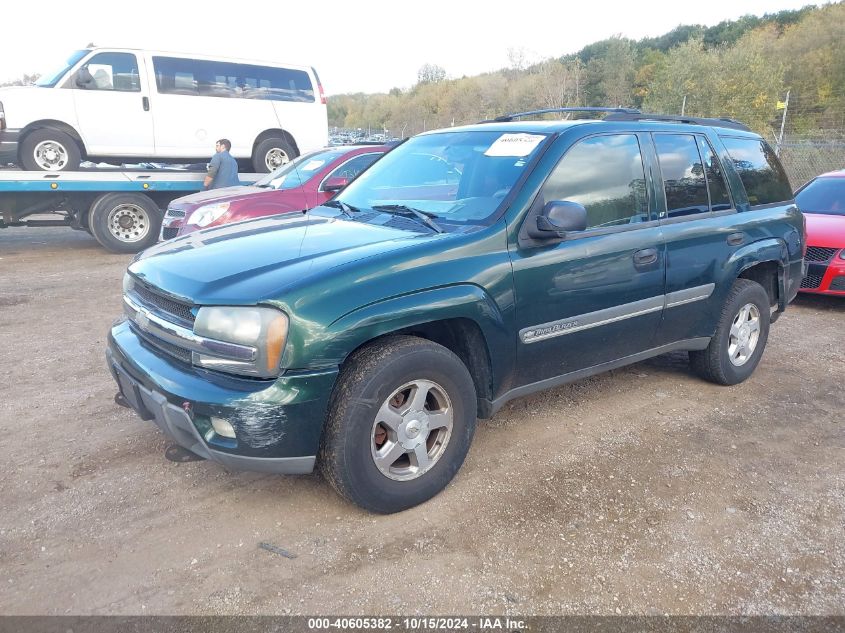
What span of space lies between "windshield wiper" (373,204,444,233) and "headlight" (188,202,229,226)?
3964mm

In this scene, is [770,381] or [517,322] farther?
[770,381]

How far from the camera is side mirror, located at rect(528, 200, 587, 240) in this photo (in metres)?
3.18

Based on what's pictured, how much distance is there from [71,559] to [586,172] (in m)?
3.14

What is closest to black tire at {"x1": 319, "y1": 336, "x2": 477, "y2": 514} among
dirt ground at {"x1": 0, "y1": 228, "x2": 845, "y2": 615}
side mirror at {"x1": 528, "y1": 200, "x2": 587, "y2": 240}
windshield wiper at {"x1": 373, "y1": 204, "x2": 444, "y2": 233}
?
dirt ground at {"x1": 0, "y1": 228, "x2": 845, "y2": 615}

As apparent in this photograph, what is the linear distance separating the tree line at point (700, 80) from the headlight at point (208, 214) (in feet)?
53.7

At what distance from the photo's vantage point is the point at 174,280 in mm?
2889

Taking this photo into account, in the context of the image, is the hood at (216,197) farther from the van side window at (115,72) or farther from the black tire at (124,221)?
the van side window at (115,72)

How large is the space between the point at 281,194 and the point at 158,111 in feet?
16.0

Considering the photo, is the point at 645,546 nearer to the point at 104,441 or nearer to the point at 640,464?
the point at 640,464

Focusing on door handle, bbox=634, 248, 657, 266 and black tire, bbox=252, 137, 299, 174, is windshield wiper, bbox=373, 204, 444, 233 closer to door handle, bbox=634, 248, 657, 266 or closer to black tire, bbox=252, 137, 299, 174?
door handle, bbox=634, 248, 657, 266

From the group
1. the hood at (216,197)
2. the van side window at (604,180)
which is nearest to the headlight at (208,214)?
the hood at (216,197)

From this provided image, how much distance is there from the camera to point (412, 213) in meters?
3.54

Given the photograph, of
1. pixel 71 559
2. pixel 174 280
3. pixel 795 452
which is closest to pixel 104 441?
pixel 71 559

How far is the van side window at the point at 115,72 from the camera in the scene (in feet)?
34.0
